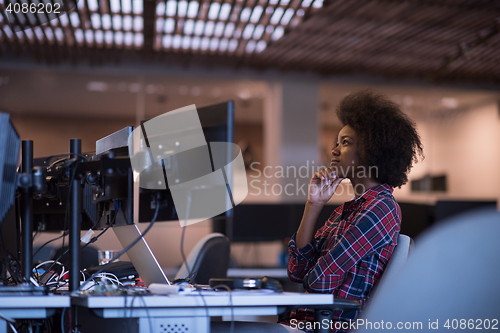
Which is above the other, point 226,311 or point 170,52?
point 170,52

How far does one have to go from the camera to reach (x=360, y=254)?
5.29 ft

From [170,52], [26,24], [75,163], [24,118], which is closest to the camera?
[75,163]

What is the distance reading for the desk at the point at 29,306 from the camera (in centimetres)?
117

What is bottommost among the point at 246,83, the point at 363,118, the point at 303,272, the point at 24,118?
the point at 303,272

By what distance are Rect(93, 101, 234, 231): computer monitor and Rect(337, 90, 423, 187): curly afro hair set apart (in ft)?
1.86

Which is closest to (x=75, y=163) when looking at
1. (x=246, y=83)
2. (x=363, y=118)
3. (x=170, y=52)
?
(x=363, y=118)

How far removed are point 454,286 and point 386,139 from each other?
879mm

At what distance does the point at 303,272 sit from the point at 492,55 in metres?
4.93

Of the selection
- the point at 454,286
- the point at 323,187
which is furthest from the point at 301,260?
the point at 454,286

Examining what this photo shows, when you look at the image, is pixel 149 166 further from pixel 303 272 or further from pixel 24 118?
pixel 24 118

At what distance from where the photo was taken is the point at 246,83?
6453 mm

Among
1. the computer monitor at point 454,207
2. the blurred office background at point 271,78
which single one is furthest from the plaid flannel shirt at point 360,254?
the computer monitor at point 454,207

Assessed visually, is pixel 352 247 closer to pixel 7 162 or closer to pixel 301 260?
pixel 301 260

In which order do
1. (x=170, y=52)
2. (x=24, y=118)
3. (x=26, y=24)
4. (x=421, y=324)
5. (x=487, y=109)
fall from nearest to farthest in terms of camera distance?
(x=421, y=324)
(x=26, y=24)
(x=170, y=52)
(x=24, y=118)
(x=487, y=109)
